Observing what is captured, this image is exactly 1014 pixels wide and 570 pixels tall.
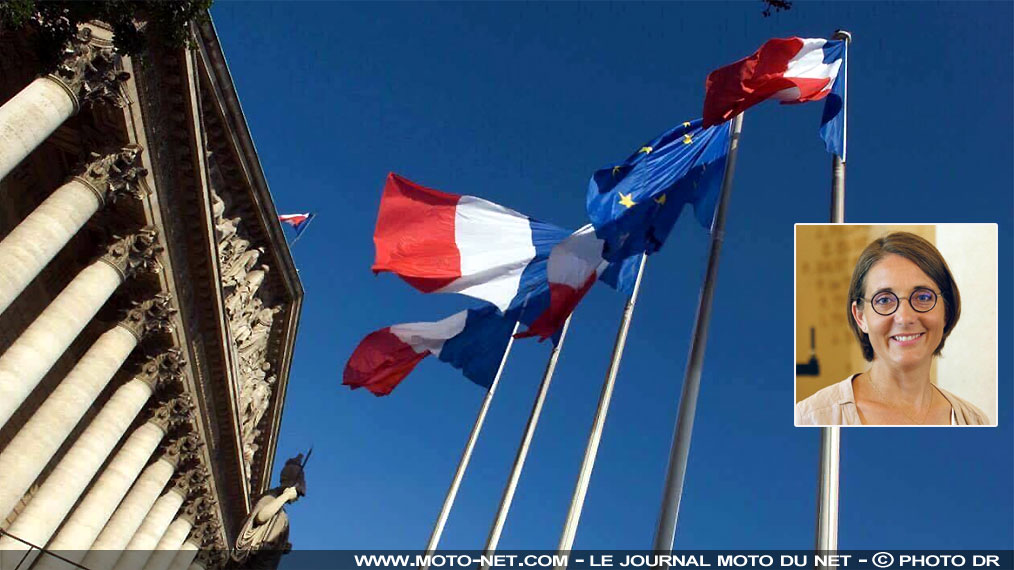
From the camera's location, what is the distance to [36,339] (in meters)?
19.5

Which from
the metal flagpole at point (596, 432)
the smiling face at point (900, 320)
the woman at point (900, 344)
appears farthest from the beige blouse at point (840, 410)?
the metal flagpole at point (596, 432)

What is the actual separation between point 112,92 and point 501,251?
11029 mm

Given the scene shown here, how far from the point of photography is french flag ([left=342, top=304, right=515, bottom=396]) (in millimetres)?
16156

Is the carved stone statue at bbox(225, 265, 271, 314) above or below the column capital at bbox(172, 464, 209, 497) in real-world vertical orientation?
above

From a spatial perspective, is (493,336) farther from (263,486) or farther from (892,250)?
(263,486)

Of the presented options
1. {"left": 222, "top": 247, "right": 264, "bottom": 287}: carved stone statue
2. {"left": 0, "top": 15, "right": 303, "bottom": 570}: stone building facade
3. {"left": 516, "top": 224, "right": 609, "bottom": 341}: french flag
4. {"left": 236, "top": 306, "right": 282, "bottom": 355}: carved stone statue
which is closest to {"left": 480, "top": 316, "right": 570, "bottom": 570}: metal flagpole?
{"left": 516, "top": 224, "right": 609, "bottom": 341}: french flag

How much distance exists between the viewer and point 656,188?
13.8 metres

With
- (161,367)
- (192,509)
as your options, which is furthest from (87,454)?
(192,509)

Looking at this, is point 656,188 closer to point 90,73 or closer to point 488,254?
point 488,254

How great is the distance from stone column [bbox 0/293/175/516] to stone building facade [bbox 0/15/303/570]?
0.05 m

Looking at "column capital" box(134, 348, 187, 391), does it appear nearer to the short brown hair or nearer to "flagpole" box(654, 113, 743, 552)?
"flagpole" box(654, 113, 743, 552)

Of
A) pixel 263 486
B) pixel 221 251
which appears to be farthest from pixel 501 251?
pixel 263 486

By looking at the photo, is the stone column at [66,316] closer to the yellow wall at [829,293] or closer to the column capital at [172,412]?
the column capital at [172,412]

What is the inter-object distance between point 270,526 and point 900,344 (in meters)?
24.2
